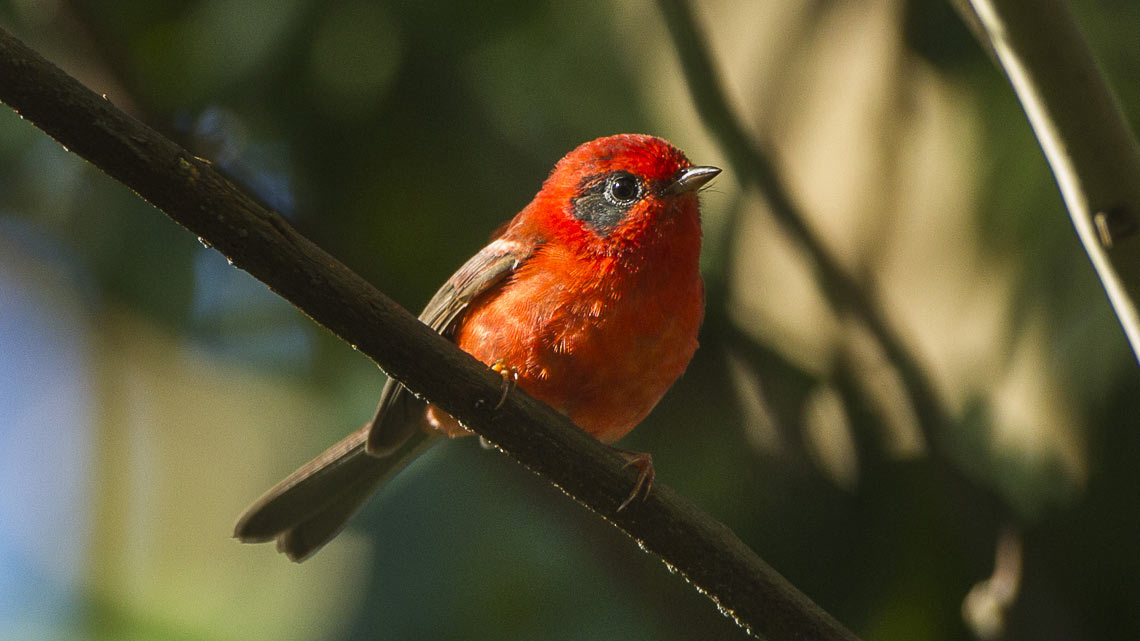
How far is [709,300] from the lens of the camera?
16.5 ft

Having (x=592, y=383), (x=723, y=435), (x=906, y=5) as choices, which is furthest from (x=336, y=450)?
(x=906, y=5)

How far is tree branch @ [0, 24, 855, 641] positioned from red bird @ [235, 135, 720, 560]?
274mm

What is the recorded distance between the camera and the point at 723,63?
17.2 feet

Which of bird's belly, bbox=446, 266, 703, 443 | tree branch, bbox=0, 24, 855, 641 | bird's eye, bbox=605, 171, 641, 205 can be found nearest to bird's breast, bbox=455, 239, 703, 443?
bird's belly, bbox=446, 266, 703, 443

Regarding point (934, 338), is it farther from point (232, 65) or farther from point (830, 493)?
point (232, 65)

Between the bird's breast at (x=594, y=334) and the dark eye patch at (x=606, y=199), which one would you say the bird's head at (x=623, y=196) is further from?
the bird's breast at (x=594, y=334)

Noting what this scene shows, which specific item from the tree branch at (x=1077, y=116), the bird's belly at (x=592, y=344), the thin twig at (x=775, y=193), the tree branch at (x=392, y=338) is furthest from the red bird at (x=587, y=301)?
the tree branch at (x=1077, y=116)

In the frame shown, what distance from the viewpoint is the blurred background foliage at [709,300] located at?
441cm

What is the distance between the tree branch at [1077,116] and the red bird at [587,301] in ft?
4.59

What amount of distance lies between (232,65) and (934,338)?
3.49 meters

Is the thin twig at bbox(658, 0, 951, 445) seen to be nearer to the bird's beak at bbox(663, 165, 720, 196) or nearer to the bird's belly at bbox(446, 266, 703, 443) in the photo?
the bird's beak at bbox(663, 165, 720, 196)

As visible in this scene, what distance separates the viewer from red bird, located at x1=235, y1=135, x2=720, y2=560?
3.55 metres

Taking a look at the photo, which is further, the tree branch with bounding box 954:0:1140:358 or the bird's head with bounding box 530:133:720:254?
the bird's head with bounding box 530:133:720:254

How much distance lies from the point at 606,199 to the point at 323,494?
167 cm
